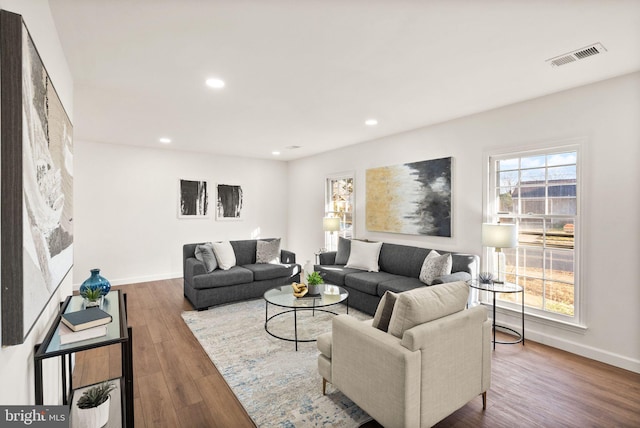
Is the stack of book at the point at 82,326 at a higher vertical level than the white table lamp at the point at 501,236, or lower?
lower

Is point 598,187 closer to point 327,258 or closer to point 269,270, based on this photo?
point 327,258

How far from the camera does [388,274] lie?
4465 mm

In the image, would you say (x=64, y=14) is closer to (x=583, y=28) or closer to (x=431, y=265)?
(x=583, y=28)

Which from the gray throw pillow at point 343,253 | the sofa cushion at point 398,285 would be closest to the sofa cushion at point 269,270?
the gray throw pillow at point 343,253

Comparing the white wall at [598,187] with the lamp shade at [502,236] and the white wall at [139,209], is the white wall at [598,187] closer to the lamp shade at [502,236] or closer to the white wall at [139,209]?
the lamp shade at [502,236]

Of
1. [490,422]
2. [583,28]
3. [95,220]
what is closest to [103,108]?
[95,220]

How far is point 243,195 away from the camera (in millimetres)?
7070

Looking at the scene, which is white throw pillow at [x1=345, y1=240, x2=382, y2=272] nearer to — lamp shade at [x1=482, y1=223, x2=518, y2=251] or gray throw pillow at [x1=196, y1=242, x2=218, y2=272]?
lamp shade at [x1=482, y1=223, x2=518, y2=251]

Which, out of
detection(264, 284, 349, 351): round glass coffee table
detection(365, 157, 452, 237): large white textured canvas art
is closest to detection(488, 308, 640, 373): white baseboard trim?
detection(365, 157, 452, 237): large white textured canvas art

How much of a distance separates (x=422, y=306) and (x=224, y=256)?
361 centimetres

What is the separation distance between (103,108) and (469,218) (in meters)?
4.65

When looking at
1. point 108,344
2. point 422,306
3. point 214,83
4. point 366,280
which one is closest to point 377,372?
point 422,306

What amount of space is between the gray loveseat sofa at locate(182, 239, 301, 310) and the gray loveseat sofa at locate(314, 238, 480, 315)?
2.20ft

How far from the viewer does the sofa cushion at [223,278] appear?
4.27m
